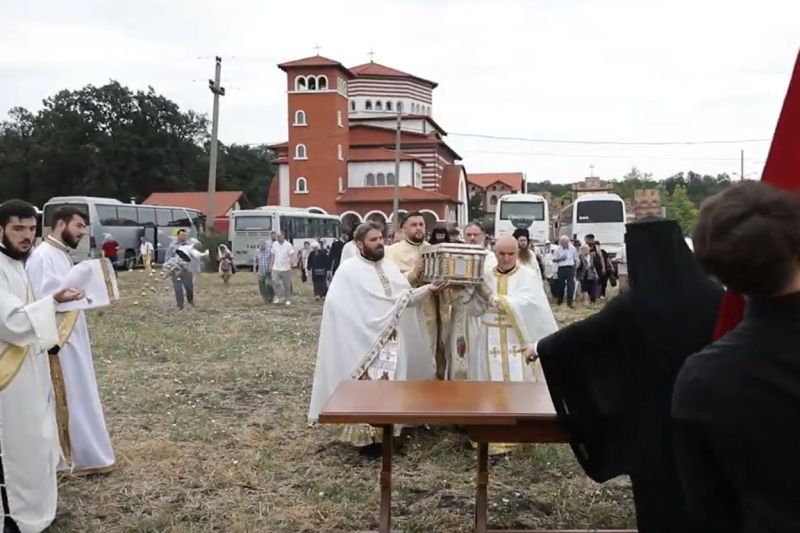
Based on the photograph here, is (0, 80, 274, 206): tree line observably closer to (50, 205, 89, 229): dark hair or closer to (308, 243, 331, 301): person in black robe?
(308, 243, 331, 301): person in black robe

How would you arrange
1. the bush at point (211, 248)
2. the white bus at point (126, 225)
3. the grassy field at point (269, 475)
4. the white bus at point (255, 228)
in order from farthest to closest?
the white bus at point (255, 228) < the white bus at point (126, 225) < the bush at point (211, 248) < the grassy field at point (269, 475)

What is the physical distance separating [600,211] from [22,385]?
25347 mm

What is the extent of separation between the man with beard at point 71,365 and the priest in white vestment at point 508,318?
8.87 ft

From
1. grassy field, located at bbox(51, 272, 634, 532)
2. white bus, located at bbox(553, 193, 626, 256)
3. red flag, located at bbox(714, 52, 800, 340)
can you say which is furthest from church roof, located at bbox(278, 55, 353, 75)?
red flag, located at bbox(714, 52, 800, 340)

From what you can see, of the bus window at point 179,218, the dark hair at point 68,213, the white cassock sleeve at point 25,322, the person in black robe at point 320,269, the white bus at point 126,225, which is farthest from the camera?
the bus window at point 179,218

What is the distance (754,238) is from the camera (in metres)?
1.64

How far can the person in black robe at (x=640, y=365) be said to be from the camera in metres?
2.60

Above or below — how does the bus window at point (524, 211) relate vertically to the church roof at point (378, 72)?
below

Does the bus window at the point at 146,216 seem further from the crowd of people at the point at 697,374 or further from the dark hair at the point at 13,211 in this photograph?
the dark hair at the point at 13,211

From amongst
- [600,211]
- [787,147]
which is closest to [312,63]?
[600,211]

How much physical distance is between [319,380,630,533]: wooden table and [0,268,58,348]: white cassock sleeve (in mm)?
1524

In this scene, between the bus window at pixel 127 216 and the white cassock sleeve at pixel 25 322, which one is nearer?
the white cassock sleeve at pixel 25 322

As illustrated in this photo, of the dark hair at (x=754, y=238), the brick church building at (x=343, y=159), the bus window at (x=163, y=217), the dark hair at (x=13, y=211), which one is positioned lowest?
the dark hair at (x=754, y=238)

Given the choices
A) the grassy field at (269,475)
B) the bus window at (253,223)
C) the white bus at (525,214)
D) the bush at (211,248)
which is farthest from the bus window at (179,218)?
the grassy field at (269,475)
